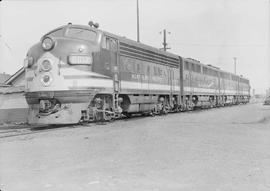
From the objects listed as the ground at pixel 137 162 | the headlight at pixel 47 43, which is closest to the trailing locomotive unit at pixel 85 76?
the headlight at pixel 47 43

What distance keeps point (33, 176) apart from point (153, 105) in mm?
14545

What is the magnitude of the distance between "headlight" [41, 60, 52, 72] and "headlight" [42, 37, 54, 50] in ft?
1.66

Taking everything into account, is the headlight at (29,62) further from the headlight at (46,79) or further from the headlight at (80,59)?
the headlight at (80,59)

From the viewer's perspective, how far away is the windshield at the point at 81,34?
1498cm

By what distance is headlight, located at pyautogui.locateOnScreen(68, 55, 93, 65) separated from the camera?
1412 cm

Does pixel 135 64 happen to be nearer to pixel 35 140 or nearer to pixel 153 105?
pixel 153 105

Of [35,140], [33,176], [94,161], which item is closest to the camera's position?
[33,176]

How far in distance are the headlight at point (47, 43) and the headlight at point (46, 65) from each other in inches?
20.0

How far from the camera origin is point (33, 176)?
6.38 metres

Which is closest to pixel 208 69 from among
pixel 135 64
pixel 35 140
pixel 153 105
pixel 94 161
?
pixel 153 105

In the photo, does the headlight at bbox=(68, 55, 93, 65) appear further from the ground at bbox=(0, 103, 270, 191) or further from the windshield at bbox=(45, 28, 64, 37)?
the ground at bbox=(0, 103, 270, 191)

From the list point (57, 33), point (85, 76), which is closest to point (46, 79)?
point (85, 76)

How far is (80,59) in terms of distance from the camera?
46.7 ft

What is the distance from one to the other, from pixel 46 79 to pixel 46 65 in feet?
1.69
